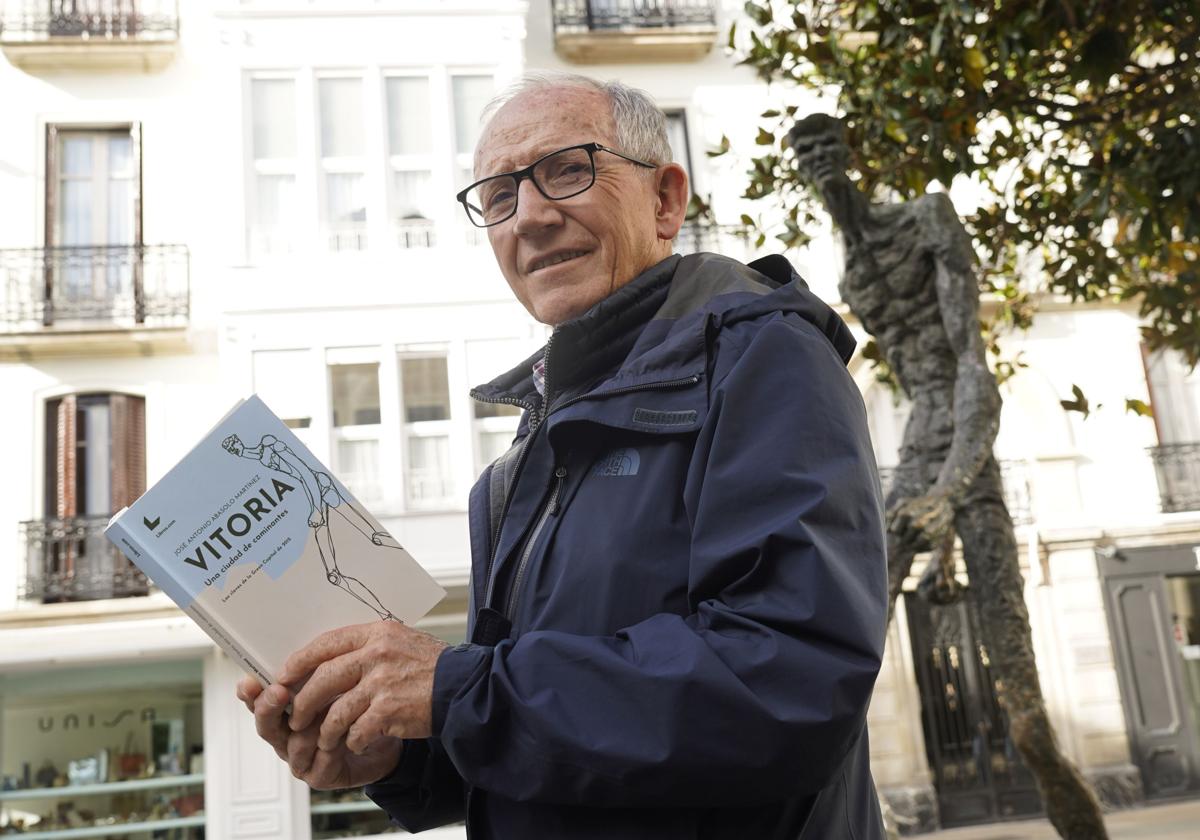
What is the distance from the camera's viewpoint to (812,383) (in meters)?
1.34

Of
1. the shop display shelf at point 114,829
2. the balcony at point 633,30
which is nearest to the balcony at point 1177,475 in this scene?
the balcony at point 633,30

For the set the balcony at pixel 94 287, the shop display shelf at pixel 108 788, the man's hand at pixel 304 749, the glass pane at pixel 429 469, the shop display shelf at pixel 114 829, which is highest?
the balcony at pixel 94 287

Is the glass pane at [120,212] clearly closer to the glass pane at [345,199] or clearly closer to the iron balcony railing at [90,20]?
the iron balcony railing at [90,20]

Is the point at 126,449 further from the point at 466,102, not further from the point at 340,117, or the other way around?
the point at 466,102

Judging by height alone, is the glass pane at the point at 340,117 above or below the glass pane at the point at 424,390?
above

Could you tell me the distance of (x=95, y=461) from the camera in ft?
49.1

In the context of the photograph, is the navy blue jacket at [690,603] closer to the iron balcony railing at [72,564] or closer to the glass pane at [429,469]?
the glass pane at [429,469]

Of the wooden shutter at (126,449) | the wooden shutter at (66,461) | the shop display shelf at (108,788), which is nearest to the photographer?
the shop display shelf at (108,788)

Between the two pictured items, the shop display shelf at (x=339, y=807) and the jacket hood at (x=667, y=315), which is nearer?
the jacket hood at (x=667, y=315)

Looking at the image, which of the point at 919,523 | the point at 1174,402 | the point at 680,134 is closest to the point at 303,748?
the point at 919,523

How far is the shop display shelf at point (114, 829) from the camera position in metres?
14.1

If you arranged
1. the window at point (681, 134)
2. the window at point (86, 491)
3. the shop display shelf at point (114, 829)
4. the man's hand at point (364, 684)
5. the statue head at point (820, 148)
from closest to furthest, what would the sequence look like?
the man's hand at point (364, 684) → the statue head at point (820, 148) → the shop display shelf at point (114, 829) → the window at point (86, 491) → the window at point (681, 134)

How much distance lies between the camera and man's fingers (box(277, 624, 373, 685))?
138 centimetres

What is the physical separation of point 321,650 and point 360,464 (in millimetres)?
13853
